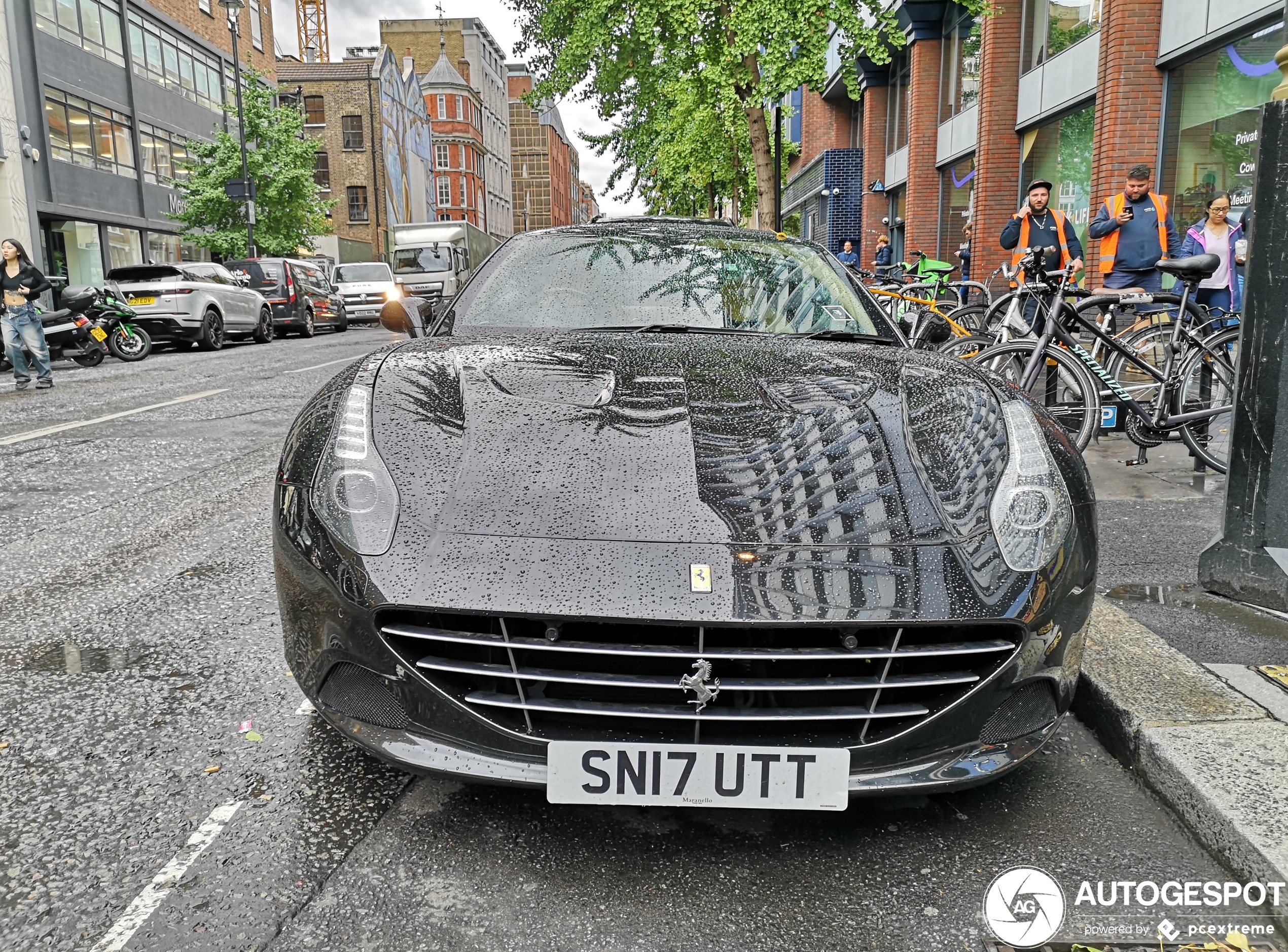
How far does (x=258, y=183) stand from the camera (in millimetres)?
31016

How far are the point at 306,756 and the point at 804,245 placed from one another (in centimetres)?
265

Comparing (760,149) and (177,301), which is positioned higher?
(760,149)

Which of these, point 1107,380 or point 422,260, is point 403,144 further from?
point 1107,380

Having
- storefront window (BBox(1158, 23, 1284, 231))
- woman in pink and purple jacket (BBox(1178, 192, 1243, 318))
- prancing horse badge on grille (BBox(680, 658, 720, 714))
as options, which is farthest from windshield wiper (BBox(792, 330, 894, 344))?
storefront window (BBox(1158, 23, 1284, 231))

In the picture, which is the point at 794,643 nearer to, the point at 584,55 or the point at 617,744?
the point at 617,744

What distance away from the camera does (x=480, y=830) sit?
2.16 metres

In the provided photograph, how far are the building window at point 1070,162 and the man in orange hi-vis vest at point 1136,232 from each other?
438cm

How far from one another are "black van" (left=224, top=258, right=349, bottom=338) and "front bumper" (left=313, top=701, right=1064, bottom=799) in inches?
856

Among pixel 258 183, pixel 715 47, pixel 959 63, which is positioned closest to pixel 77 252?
pixel 258 183

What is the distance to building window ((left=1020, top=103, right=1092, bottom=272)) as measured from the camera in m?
13.3

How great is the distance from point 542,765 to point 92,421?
8.08m

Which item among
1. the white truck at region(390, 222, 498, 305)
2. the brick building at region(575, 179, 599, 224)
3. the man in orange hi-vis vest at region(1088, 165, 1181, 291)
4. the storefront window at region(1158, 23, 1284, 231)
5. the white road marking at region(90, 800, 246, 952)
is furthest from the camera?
the brick building at region(575, 179, 599, 224)

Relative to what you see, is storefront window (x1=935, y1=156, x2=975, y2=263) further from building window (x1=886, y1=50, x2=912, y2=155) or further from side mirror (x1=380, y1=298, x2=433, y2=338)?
side mirror (x1=380, y1=298, x2=433, y2=338)

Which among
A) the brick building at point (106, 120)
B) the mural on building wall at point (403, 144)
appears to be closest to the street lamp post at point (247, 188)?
the brick building at point (106, 120)
